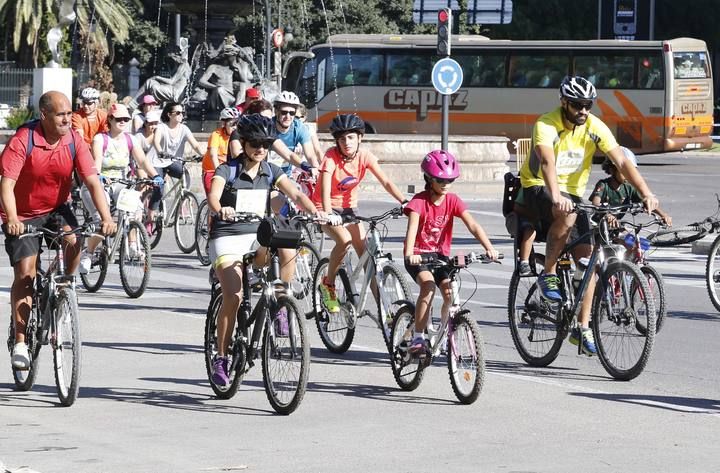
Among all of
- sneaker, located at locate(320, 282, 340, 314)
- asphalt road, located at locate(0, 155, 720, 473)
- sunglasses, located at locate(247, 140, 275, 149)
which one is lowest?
asphalt road, located at locate(0, 155, 720, 473)

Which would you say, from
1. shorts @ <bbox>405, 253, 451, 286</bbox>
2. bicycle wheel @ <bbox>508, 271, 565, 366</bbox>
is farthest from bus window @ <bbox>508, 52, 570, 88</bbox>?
shorts @ <bbox>405, 253, 451, 286</bbox>

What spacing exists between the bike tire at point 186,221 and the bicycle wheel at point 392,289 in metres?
7.84

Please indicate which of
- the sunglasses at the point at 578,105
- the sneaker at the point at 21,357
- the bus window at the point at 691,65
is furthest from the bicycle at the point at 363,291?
the bus window at the point at 691,65

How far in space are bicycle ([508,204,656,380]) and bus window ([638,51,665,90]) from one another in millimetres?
32654

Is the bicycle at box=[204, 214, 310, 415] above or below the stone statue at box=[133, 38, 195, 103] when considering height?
below

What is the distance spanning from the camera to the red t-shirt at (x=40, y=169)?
8.62 metres

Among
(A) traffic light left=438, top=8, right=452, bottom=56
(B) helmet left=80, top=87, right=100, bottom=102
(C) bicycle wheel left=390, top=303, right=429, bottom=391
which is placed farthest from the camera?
(A) traffic light left=438, top=8, right=452, bottom=56

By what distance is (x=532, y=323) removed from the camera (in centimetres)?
1008

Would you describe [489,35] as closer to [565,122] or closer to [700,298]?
[700,298]

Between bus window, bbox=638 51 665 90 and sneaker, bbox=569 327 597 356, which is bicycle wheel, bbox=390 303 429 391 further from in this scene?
bus window, bbox=638 51 665 90

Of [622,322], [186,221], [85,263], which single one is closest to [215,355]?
[622,322]

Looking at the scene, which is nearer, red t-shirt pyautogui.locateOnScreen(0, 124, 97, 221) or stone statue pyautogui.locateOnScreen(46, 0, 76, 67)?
red t-shirt pyautogui.locateOnScreen(0, 124, 97, 221)

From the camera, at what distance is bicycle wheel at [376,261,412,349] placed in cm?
958

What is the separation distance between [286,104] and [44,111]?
481 cm
